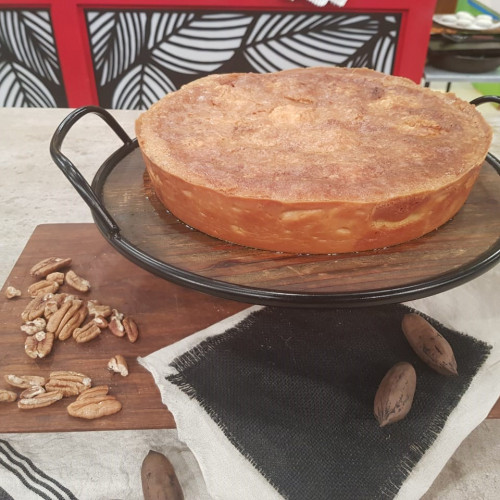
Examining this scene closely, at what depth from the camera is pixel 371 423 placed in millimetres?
975

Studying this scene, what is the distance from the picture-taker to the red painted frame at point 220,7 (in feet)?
9.02

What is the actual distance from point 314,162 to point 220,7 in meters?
2.18

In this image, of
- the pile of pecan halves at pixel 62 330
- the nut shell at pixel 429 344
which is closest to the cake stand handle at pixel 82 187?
the pile of pecan halves at pixel 62 330

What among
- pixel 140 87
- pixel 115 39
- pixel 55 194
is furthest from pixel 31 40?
pixel 55 194

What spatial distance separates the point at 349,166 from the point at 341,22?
2246 mm

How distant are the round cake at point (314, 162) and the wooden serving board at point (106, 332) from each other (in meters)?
0.27

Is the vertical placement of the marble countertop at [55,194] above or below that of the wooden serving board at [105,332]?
below

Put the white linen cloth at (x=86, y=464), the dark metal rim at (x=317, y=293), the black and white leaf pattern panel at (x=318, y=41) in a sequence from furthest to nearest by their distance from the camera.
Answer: the black and white leaf pattern panel at (x=318, y=41) → the white linen cloth at (x=86, y=464) → the dark metal rim at (x=317, y=293)

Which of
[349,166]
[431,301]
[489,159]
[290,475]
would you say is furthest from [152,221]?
[489,159]

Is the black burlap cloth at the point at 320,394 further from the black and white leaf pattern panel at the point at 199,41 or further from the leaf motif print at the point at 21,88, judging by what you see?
the leaf motif print at the point at 21,88

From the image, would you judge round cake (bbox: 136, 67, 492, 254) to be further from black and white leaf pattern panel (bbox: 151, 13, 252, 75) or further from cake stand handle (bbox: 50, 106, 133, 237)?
black and white leaf pattern panel (bbox: 151, 13, 252, 75)

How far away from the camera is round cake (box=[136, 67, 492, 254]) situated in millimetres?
891

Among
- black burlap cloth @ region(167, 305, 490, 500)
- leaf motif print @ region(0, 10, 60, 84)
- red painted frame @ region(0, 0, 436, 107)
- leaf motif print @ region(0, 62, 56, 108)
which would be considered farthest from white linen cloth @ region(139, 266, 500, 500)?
leaf motif print @ region(0, 62, 56, 108)

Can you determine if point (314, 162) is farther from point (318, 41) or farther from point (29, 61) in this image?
point (29, 61)
